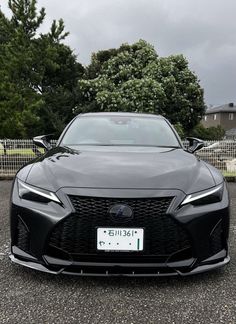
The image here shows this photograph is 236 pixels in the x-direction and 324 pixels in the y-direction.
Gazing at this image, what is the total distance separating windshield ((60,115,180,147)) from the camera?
11.9ft

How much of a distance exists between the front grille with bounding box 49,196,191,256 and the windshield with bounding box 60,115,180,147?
1.19m

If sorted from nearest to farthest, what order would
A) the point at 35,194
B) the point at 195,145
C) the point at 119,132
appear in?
1. the point at 35,194
2. the point at 119,132
3. the point at 195,145

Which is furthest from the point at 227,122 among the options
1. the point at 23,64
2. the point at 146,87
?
the point at 23,64

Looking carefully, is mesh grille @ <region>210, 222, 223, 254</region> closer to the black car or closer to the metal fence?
the black car

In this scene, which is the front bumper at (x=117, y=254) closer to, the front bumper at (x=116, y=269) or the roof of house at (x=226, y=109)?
the front bumper at (x=116, y=269)

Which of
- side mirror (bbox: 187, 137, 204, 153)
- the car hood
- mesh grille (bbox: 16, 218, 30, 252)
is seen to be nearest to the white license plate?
the car hood

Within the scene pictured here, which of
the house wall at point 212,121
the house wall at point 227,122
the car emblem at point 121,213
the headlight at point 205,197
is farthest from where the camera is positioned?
the house wall at point 212,121

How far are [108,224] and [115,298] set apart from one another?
1.58 ft

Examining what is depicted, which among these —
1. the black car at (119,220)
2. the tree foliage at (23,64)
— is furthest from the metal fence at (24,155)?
the black car at (119,220)

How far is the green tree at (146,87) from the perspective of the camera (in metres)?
19.7

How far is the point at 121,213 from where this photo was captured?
7.87 ft

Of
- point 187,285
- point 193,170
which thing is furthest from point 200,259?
point 193,170

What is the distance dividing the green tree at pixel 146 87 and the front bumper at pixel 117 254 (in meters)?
16.9

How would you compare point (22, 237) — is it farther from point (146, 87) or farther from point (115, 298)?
point (146, 87)
